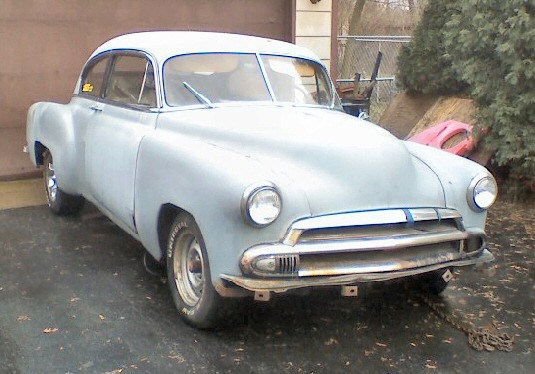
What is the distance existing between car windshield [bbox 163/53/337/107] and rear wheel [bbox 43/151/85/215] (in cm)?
201

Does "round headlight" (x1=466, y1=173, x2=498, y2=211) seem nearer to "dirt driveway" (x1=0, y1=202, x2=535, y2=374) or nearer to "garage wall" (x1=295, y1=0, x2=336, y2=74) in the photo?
"dirt driveway" (x1=0, y1=202, x2=535, y2=374)

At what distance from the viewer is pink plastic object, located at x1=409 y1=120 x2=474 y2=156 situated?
7.58m

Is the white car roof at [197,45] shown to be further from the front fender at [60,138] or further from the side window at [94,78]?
the front fender at [60,138]

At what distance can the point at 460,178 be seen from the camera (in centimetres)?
407

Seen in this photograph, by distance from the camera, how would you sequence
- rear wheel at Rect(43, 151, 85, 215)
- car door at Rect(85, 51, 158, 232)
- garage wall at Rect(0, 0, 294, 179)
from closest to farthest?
car door at Rect(85, 51, 158, 232) < rear wheel at Rect(43, 151, 85, 215) < garage wall at Rect(0, 0, 294, 179)

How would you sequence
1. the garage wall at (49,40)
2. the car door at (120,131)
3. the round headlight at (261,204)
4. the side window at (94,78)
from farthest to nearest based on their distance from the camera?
the garage wall at (49,40) → the side window at (94,78) → the car door at (120,131) → the round headlight at (261,204)

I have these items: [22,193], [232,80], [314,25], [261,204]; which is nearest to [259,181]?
[261,204]

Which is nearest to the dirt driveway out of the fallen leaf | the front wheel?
the fallen leaf

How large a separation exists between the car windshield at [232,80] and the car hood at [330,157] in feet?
1.11

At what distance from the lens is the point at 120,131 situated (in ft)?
15.9

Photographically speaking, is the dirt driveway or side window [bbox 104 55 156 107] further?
side window [bbox 104 55 156 107]

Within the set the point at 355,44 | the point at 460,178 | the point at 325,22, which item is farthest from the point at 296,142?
the point at 355,44

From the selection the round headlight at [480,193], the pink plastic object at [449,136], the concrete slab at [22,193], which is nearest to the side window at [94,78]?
the concrete slab at [22,193]

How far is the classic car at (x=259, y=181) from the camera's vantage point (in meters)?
3.45
